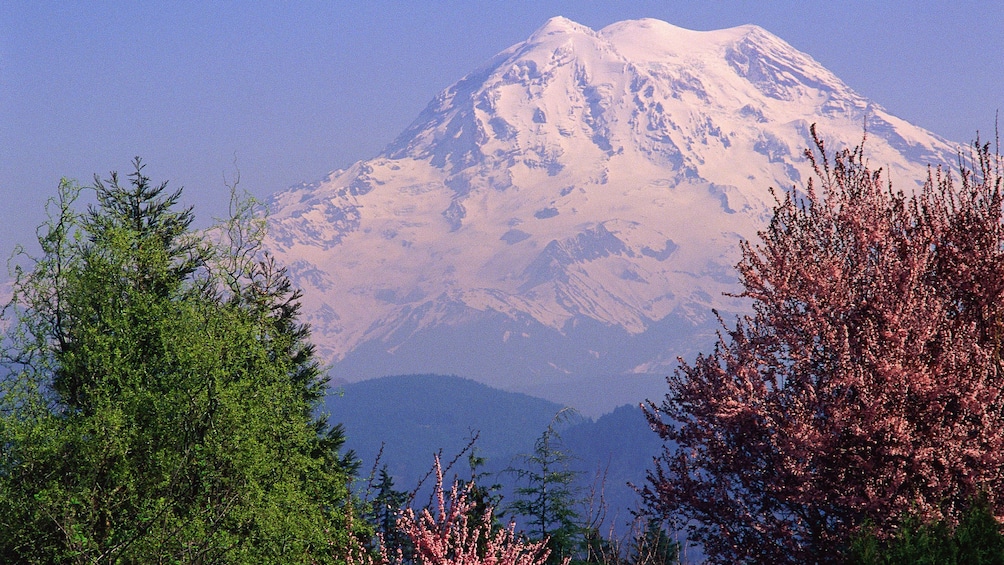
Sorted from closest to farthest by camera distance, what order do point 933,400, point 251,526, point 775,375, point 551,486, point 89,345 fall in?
point 933,400
point 775,375
point 251,526
point 89,345
point 551,486

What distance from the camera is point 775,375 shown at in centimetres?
1656

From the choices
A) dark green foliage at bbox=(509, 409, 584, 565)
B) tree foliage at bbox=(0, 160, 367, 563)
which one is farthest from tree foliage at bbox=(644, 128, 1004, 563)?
dark green foliage at bbox=(509, 409, 584, 565)

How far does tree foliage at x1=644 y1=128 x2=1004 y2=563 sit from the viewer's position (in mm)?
14859

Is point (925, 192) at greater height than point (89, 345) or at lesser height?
greater

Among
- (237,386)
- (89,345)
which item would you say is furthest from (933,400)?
(89,345)

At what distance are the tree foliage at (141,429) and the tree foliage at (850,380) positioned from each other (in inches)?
250

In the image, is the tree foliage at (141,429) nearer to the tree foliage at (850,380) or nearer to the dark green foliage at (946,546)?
the tree foliage at (850,380)

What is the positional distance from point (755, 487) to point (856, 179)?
5.38 meters

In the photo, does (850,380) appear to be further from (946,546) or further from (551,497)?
(551,497)

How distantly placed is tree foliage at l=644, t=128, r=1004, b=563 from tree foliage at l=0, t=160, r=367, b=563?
6.34 meters

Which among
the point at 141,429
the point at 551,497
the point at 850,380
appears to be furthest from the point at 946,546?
the point at 551,497

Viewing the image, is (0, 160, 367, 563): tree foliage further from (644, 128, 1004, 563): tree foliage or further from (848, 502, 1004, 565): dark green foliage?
(848, 502, 1004, 565): dark green foliage

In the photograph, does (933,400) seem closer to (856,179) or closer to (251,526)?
(856,179)

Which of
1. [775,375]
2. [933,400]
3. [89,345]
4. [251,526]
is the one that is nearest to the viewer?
[933,400]
